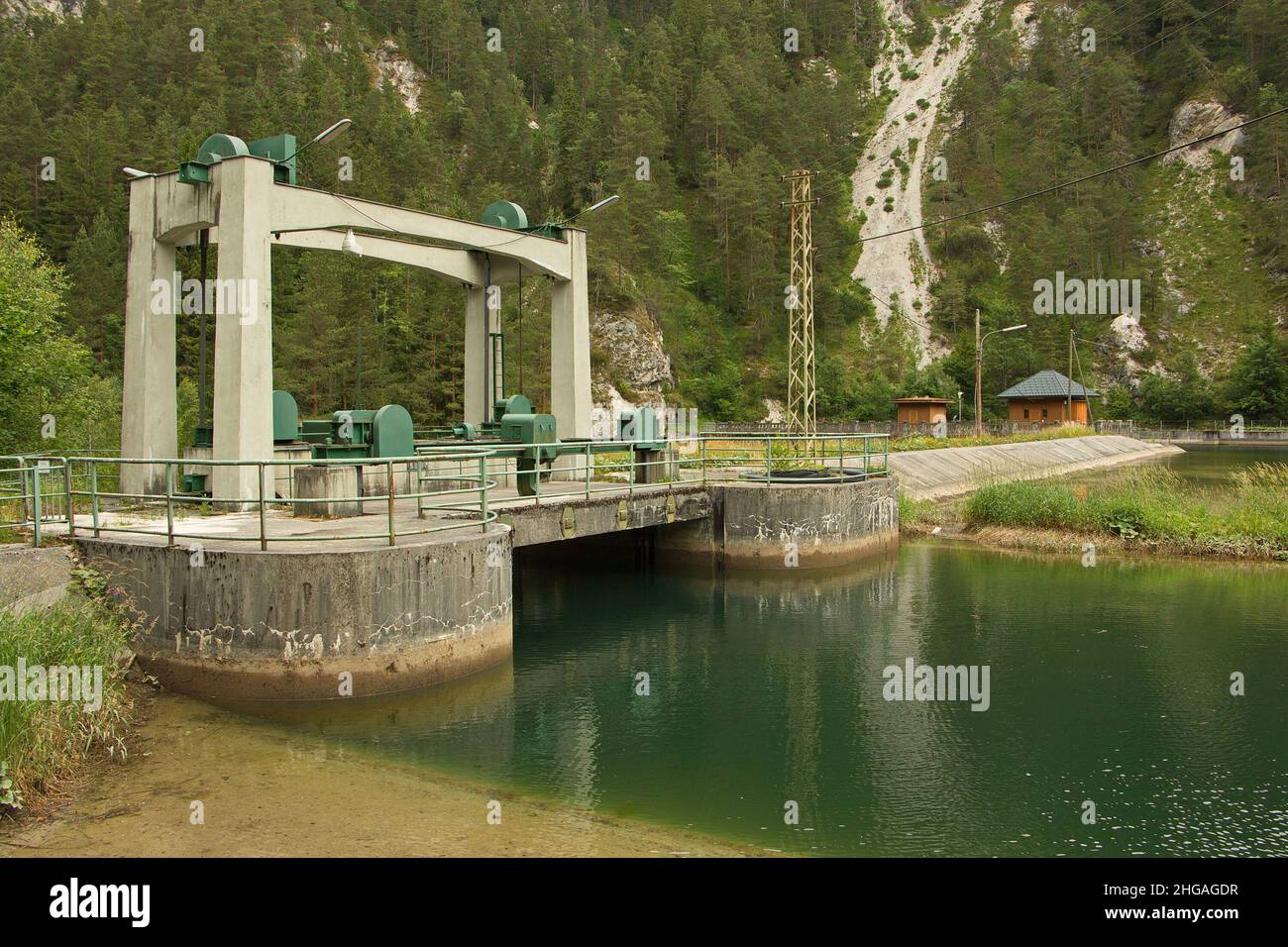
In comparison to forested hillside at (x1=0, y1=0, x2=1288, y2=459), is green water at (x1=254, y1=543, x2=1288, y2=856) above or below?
below

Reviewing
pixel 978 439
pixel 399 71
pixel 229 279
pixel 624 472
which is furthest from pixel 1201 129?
pixel 229 279

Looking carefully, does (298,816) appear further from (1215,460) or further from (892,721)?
(1215,460)

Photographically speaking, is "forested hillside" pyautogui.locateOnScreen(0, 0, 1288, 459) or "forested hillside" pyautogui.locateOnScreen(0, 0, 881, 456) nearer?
"forested hillside" pyautogui.locateOnScreen(0, 0, 881, 456)

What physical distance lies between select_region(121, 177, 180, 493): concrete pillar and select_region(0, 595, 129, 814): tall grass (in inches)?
242

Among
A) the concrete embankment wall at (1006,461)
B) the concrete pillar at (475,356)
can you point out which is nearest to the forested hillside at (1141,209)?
the concrete embankment wall at (1006,461)

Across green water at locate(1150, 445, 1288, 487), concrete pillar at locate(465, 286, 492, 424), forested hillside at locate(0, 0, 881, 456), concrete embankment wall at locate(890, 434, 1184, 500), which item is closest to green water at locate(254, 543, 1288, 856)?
concrete pillar at locate(465, 286, 492, 424)

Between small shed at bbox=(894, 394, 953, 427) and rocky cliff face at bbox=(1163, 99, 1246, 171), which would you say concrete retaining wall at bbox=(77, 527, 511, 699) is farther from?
rocky cliff face at bbox=(1163, 99, 1246, 171)

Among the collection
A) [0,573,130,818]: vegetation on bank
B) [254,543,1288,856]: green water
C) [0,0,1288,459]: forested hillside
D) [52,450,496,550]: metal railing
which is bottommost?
[254,543,1288,856]: green water

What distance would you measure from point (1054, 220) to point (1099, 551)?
79.1 metres

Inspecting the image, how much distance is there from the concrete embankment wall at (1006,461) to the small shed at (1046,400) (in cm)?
410

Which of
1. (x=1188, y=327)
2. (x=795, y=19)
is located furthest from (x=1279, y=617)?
(x=795, y=19)

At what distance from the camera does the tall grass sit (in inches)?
320

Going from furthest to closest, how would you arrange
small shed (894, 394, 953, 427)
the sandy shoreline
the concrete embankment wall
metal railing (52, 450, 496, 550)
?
small shed (894, 394, 953, 427)
the concrete embankment wall
metal railing (52, 450, 496, 550)
the sandy shoreline

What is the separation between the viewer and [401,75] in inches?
4395
